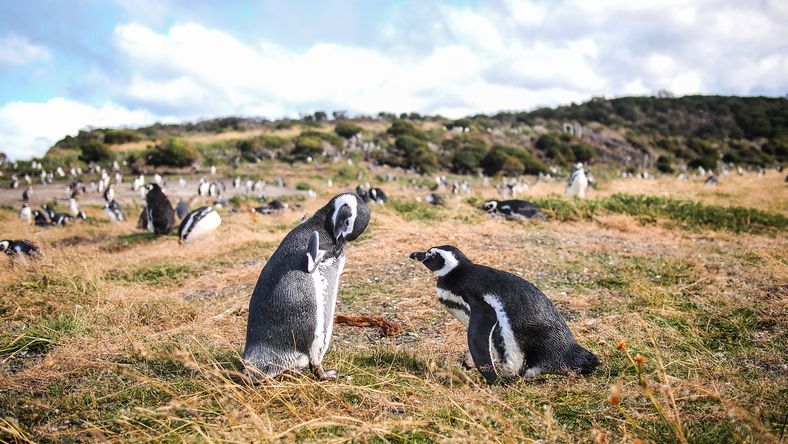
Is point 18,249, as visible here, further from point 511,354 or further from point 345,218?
point 511,354

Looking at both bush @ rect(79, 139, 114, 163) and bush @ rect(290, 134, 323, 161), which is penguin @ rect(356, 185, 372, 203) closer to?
bush @ rect(290, 134, 323, 161)

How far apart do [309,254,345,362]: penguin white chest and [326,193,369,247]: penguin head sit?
0.22m

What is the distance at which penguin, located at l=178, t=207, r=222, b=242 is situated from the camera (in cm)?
1112

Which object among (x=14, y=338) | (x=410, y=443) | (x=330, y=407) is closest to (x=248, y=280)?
(x=14, y=338)

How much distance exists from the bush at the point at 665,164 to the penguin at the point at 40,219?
45736 mm

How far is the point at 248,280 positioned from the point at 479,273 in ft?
13.6

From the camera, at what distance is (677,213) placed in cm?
1230

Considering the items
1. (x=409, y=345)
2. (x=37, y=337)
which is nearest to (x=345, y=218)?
(x=409, y=345)

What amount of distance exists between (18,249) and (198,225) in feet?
11.9

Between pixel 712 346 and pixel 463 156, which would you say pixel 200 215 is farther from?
pixel 463 156

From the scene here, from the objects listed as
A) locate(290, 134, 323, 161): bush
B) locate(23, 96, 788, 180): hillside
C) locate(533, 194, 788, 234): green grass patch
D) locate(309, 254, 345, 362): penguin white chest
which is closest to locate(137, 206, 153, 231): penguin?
locate(533, 194, 788, 234): green grass patch

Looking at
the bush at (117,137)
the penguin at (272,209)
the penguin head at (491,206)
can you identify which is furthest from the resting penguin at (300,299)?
the bush at (117,137)

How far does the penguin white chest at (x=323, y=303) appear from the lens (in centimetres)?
372

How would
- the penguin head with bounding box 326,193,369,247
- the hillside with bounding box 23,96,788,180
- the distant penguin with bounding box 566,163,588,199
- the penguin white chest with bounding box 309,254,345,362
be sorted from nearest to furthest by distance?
the penguin white chest with bounding box 309,254,345,362
the penguin head with bounding box 326,193,369,247
the distant penguin with bounding box 566,163,588,199
the hillside with bounding box 23,96,788,180
